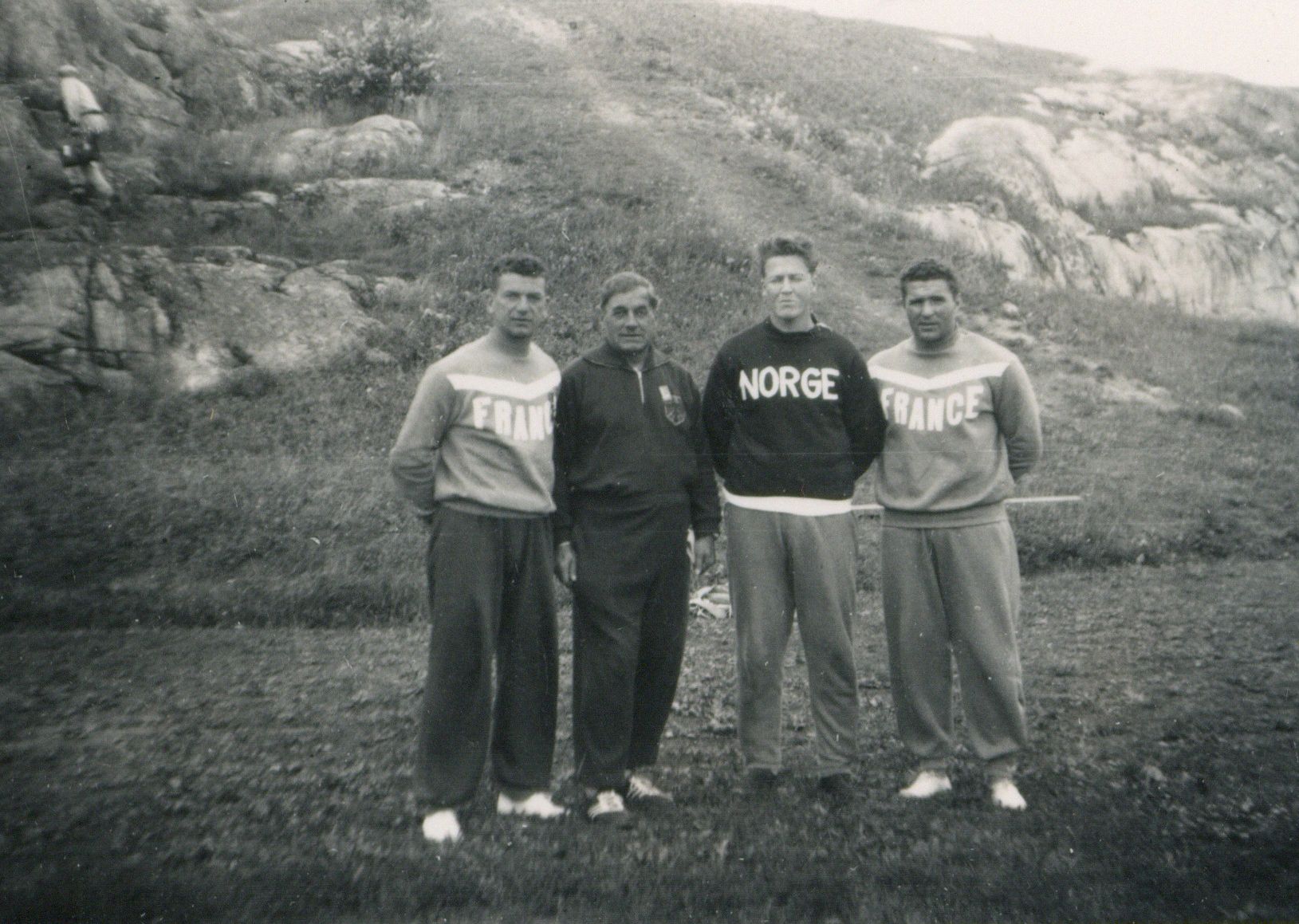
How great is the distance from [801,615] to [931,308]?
1.35 meters

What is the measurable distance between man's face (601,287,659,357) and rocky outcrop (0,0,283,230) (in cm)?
931

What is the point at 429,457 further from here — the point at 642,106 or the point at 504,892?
the point at 642,106

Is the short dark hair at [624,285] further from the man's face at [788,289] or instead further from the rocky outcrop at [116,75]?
the rocky outcrop at [116,75]

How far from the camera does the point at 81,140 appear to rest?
40.5 feet

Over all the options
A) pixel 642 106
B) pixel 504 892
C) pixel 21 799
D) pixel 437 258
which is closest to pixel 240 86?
pixel 437 258

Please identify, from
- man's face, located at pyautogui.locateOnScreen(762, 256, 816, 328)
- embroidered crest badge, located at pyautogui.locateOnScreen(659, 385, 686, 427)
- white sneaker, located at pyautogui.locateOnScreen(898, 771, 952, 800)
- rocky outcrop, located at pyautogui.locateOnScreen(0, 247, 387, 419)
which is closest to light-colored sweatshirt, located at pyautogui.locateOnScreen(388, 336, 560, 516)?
embroidered crest badge, located at pyautogui.locateOnScreen(659, 385, 686, 427)

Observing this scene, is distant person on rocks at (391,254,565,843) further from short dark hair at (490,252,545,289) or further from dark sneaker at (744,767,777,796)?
dark sneaker at (744,767,777,796)

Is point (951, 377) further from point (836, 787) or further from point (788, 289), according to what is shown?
point (836, 787)

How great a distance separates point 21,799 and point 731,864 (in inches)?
116

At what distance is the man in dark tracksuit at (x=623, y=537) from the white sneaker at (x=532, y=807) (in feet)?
0.49

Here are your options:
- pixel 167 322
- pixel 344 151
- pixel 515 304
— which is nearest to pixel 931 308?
pixel 515 304

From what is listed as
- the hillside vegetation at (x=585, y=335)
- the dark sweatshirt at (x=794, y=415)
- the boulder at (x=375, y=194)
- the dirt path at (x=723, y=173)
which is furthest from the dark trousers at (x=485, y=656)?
the boulder at (x=375, y=194)

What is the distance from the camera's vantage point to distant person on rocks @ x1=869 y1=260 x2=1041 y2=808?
163 inches

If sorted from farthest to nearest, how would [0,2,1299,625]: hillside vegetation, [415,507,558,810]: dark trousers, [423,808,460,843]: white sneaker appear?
1. [0,2,1299,625]: hillside vegetation
2. [415,507,558,810]: dark trousers
3. [423,808,460,843]: white sneaker
